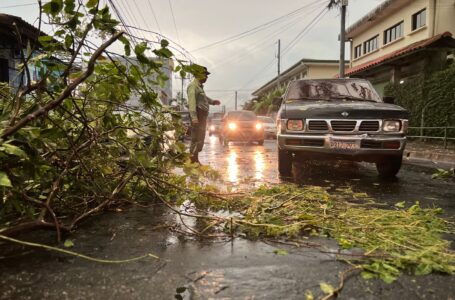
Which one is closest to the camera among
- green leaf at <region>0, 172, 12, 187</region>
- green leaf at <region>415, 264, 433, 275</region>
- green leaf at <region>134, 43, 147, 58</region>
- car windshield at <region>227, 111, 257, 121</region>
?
green leaf at <region>0, 172, 12, 187</region>

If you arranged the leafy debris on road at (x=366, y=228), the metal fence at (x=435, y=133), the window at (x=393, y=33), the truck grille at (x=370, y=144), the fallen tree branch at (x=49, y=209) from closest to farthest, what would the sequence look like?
1. the leafy debris on road at (x=366, y=228)
2. the fallen tree branch at (x=49, y=209)
3. the truck grille at (x=370, y=144)
4. the metal fence at (x=435, y=133)
5. the window at (x=393, y=33)

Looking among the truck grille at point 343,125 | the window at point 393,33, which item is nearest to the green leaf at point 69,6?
the truck grille at point 343,125

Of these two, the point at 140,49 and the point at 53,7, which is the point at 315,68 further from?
the point at 53,7

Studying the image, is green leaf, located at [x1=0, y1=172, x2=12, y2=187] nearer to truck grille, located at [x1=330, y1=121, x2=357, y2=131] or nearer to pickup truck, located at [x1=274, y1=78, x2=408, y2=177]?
pickup truck, located at [x1=274, y1=78, x2=408, y2=177]

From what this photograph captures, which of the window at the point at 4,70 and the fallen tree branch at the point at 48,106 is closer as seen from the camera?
→ the fallen tree branch at the point at 48,106

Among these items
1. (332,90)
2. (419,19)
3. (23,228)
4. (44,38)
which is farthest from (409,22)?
(23,228)

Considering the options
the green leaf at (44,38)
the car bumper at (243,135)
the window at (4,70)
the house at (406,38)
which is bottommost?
the car bumper at (243,135)

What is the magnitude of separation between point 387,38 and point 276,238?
25.0 meters

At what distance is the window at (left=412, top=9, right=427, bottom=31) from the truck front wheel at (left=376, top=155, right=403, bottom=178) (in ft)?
52.9

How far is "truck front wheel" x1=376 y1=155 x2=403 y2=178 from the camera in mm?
Result: 6566

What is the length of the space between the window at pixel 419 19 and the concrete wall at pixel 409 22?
0.18 metres

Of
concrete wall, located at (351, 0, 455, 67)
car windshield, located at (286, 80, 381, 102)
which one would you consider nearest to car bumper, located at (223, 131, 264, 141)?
concrete wall, located at (351, 0, 455, 67)

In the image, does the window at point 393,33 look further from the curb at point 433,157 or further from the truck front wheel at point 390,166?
the truck front wheel at point 390,166

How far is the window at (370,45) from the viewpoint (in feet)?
85.9
